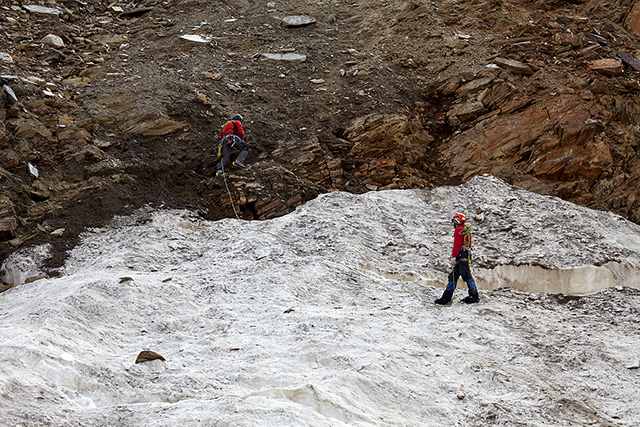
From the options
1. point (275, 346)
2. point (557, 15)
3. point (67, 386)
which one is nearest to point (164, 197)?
point (275, 346)

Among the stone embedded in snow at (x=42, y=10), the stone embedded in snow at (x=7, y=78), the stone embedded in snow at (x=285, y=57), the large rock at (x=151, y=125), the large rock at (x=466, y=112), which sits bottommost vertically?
the large rock at (x=466, y=112)

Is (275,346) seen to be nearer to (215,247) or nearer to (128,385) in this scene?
(128,385)

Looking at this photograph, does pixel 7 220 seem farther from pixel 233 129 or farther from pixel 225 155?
pixel 233 129

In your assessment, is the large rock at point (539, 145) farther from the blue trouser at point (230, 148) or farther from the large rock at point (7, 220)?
the large rock at point (7, 220)

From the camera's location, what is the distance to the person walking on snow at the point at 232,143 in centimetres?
1267

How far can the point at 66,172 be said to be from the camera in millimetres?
11906

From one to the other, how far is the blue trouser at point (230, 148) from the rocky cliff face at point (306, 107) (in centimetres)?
36

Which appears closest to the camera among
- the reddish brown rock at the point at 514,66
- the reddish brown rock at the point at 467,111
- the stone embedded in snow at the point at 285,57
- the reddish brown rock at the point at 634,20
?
the reddish brown rock at the point at 467,111

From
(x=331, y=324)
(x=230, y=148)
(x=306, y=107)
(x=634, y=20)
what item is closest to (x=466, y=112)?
(x=306, y=107)

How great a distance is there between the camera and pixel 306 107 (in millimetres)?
15016

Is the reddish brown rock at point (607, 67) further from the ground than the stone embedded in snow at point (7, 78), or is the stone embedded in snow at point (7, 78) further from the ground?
the stone embedded in snow at point (7, 78)

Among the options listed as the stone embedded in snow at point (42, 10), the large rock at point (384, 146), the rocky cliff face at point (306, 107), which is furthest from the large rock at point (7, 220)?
the stone embedded in snow at point (42, 10)

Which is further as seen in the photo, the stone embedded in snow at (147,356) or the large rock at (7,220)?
the large rock at (7,220)

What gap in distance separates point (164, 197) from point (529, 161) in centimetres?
903
